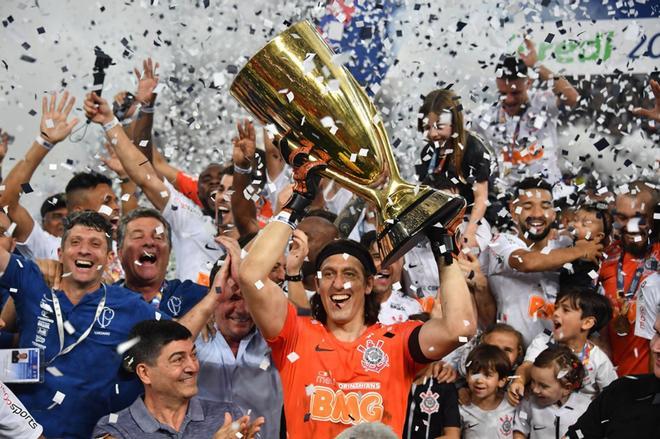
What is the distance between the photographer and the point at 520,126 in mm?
6516

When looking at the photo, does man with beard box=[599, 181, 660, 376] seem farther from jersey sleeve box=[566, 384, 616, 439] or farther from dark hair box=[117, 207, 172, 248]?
dark hair box=[117, 207, 172, 248]

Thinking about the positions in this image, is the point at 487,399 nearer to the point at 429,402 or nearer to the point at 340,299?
the point at 429,402

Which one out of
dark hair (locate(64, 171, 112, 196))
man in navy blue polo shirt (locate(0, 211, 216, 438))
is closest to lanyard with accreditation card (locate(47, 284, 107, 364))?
man in navy blue polo shirt (locate(0, 211, 216, 438))

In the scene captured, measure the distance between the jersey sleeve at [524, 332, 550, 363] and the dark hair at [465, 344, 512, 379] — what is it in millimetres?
227

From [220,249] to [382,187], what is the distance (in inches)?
81.9

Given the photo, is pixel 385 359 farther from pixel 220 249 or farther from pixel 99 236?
pixel 220 249

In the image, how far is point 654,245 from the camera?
5180mm

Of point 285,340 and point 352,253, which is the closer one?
point 285,340

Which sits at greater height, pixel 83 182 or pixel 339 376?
pixel 83 182

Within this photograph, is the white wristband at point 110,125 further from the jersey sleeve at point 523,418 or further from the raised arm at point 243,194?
the jersey sleeve at point 523,418

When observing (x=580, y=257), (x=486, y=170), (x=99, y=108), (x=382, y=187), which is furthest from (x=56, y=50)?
(x=382, y=187)

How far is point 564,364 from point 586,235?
3.29 ft

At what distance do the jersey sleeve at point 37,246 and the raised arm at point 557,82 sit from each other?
131 inches

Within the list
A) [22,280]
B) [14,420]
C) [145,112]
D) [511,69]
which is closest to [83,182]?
[145,112]
